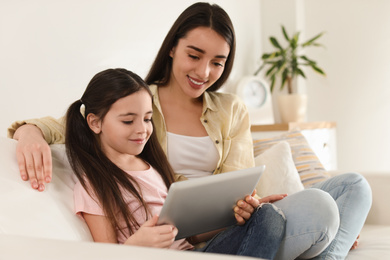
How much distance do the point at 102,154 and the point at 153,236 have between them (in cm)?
38

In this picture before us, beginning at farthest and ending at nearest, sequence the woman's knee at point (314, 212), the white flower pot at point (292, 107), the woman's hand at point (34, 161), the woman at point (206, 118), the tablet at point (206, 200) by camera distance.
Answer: the white flower pot at point (292, 107) < the woman at point (206, 118) < the woman's knee at point (314, 212) < the woman's hand at point (34, 161) < the tablet at point (206, 200)

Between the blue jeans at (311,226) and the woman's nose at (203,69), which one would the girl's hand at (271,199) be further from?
the woman's nose at (203,69)

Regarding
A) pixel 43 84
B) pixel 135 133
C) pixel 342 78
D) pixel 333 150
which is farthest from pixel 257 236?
pixel 342 78

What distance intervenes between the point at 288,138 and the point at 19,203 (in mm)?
1564

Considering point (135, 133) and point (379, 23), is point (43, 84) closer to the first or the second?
point (135, 133)

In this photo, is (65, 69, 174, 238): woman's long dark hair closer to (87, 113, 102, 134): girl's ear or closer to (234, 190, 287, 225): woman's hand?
(87, 113, 102, 134): girl's ear

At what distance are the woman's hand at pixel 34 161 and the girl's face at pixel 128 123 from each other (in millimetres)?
186

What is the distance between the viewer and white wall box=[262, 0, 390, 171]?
14.4ft

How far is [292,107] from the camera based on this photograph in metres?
3.88

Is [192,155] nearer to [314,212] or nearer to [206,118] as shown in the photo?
[206,118]

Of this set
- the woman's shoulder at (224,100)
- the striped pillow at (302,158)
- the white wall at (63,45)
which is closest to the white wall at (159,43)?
the white wall at (63,45)

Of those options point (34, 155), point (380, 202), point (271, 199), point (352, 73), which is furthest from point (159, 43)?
point (352, 73)

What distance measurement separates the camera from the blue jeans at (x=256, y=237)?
120 centimetres

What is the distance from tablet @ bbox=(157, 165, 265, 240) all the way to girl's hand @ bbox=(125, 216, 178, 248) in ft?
0.07
